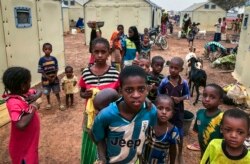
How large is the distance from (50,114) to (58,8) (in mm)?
4633

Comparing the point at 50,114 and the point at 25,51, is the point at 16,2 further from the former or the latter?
the point at 50,114

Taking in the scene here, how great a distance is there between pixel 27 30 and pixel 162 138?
5.55 m

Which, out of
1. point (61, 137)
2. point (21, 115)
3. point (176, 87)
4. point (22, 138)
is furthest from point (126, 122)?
point (61, 137)

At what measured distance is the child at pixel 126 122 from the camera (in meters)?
1.74

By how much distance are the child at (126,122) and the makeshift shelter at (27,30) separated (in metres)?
4.67

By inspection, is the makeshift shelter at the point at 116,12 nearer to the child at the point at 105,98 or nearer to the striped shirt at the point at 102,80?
the striped shirt at the point at 102,80

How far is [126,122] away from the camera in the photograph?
5.90 feet

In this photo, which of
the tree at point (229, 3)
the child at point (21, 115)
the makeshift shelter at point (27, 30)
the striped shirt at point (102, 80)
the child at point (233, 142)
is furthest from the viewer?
the tree at point (229, 3)

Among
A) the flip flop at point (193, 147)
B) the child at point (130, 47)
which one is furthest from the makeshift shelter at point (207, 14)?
the flip flop at point (193, 147)

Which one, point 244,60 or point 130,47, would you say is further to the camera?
point 244,60

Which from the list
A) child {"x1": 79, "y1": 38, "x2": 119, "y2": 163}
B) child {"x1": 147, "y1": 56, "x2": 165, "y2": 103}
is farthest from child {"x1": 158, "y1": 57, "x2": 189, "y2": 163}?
child {"x1": 79, "y1": 38, "x2": 119, "y2": 163}

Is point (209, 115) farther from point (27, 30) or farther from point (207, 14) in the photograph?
point (207, 14)

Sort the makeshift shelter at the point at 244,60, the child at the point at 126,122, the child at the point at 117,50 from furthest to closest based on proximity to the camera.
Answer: the makeshift shelter at the point at 244,60, the child at the point at 117,50, the child at the point at 126,122

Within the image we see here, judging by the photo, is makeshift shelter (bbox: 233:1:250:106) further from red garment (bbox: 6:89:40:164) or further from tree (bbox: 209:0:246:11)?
tree (bbox: 209:0:246:11)
